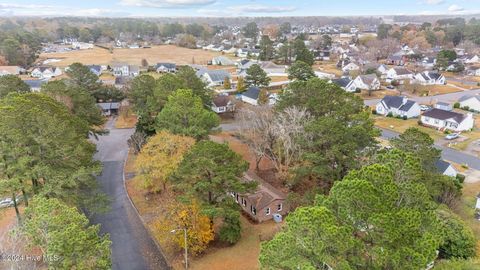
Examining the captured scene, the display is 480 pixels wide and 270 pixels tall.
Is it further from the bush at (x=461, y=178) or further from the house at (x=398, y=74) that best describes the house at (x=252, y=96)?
the house at (x=398, y=74)

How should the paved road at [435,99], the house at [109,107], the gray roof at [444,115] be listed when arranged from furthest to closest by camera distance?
the paved road at [435,99], the house at [109,107], the gray roof at [444,115]

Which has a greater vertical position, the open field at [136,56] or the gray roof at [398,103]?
the gray roof at [398,103]

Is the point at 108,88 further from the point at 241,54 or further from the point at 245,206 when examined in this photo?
the point at 241,54

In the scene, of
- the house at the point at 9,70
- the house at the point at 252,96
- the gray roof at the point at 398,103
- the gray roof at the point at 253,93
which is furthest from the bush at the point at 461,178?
the house at the point at 9,70

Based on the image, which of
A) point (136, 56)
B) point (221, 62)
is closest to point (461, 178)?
point (221, 62)

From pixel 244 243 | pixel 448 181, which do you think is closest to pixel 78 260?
pixel 244 243

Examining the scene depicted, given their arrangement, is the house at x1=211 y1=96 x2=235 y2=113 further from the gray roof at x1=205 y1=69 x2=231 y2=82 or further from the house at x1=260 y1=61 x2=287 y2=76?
the house at x1=260 y1=61 x2=287 y2=76

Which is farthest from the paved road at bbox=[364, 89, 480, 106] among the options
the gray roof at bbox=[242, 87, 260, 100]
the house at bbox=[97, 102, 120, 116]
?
the house at bbox=[97, 102, 120, 116]
